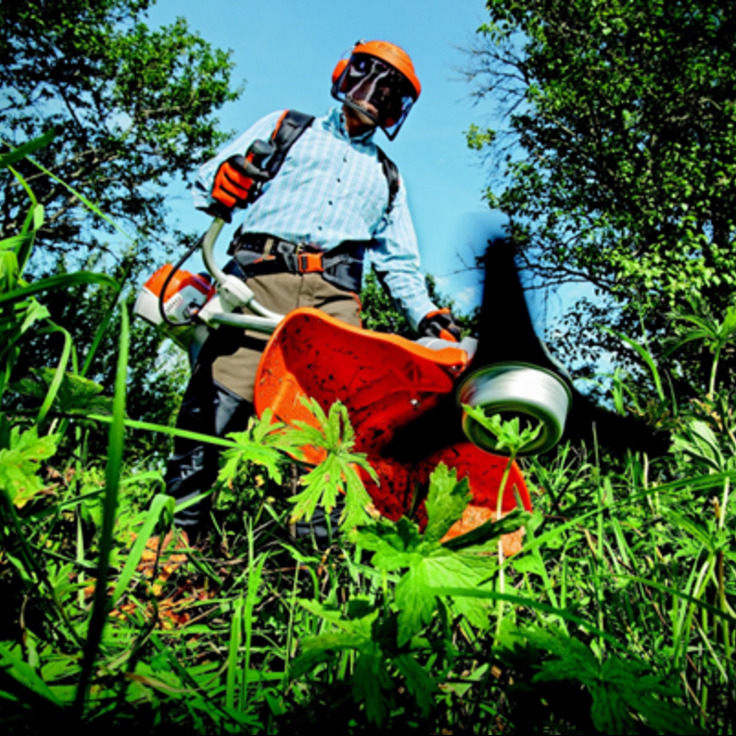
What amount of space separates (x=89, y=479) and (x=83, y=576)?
653 millimetres

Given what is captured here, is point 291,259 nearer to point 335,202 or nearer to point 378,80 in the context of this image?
point 335,202

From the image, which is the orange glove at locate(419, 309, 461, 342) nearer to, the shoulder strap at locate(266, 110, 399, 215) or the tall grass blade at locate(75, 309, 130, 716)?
the shoulder strap at locate(266, 110, 399, 215)

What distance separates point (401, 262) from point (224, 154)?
42.5 inches

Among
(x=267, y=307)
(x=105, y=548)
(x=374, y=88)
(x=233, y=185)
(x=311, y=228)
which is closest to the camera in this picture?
(x=105, y=548)

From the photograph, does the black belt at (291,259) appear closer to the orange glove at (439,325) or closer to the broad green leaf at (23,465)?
the orange glove at (439,325)

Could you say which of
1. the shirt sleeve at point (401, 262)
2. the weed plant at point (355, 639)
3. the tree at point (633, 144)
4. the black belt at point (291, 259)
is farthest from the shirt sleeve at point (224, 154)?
the tree at point (633, 144)

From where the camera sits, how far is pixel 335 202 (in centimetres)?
262

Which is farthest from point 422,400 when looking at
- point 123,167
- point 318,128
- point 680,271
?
point 123,167

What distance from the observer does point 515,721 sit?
0.53m

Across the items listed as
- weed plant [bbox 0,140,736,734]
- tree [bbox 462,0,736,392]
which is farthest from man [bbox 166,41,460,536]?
tree [bbox 462,0,736,392]

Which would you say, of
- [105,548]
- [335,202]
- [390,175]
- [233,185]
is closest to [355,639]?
[105,548]

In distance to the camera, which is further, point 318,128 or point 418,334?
point 318,128

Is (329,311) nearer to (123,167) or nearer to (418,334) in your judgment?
(418,334)

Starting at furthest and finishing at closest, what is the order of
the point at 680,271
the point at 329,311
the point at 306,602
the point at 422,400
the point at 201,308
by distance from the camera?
the point at 680,271 → the point at 329,311 → the point at 201,308 → the point at 422,400 → the point at 306,602
